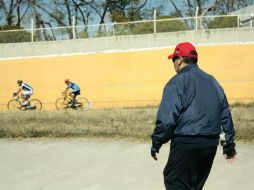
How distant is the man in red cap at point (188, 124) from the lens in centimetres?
378

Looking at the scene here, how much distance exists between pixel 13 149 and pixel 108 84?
1360 cm

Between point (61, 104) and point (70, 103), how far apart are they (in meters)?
1.02

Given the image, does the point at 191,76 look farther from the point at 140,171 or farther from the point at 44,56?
the point at 44,56

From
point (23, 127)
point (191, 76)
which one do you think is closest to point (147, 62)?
point (23, 127)

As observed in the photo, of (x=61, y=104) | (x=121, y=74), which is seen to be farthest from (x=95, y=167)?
(x=121, y=74)

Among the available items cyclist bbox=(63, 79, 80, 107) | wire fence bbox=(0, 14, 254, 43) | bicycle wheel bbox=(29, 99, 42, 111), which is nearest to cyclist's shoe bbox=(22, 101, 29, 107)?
bicycle wheel bbox=(29, 99, 42, 111)

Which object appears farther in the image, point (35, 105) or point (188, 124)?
point (35, 105)

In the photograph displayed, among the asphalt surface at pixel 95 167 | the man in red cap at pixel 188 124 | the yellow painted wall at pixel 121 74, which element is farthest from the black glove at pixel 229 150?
the yellow painted wall at pixel 121 74

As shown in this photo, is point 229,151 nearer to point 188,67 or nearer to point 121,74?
point 188,67

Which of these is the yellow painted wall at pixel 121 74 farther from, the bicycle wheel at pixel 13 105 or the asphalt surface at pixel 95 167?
the asphalt surface at pixel 95 167

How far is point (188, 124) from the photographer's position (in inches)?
149

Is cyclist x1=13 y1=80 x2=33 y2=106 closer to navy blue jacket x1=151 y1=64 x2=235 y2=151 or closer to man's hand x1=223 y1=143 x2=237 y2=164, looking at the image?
man's hand x1=223 y1=143 x2=237 y2=164

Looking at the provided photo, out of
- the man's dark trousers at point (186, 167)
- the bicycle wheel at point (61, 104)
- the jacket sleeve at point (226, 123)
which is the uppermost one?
the jacket sleeve at point (226, 123)

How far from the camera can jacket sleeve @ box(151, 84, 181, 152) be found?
12.3 ft
